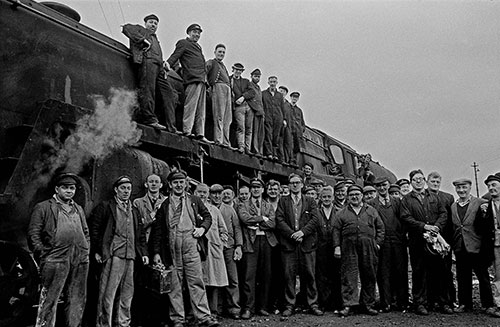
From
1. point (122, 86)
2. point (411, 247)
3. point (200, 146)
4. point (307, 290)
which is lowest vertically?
point (307, 290)

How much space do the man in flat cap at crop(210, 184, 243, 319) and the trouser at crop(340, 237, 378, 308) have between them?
1.42 meters

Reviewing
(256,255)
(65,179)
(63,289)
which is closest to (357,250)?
(256,255)

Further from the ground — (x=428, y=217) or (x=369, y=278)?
(x=428, y=217)

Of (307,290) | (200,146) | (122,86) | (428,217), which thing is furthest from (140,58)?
(428,217)

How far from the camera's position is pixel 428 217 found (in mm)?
7352

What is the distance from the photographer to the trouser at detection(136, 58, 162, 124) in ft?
23.7

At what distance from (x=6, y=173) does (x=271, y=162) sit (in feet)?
18.9

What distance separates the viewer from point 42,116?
5.24 metres

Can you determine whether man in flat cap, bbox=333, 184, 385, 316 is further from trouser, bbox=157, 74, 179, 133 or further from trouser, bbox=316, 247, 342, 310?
trouser, bbox=157, 74, 179, 133

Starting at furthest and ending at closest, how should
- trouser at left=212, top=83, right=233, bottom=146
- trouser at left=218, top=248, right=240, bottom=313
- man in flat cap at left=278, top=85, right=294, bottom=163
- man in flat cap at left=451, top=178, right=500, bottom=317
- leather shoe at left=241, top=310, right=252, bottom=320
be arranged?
man in flat cap at left=278, top=85, right=294, bottom=163
trouser at left=212, top=83, right=233, bottom=146
man in flat cap at left=451, top=178, right=500, bottom=317
trouser at left=218, top=248, right=240, bottom=313
leather shoe at left=241, top=310, right=252, bottom=320

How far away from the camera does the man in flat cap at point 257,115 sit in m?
10.0

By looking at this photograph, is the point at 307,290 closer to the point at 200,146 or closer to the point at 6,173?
the point at 200,146

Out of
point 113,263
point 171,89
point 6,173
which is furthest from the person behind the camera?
point 171,89

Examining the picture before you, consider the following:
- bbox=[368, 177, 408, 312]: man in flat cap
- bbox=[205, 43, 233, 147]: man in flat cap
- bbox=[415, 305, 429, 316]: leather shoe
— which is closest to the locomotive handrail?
bbox=[205, 43, 233, 147]: man in flat cap
